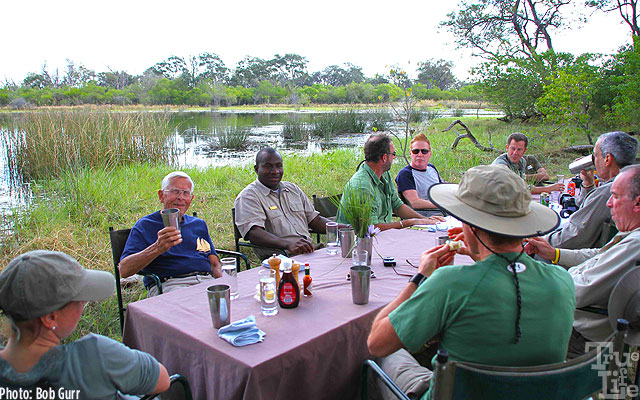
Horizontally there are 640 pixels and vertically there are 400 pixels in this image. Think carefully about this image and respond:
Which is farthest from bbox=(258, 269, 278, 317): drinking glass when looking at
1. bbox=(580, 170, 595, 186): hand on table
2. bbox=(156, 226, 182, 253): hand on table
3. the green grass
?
bbox=(580, 170, 595, 186): hand on table

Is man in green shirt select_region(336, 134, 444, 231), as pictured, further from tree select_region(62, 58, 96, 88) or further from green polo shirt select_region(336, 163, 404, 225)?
tree select_region(62, 58, 96, 88)

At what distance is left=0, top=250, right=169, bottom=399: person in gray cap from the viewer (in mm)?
1166

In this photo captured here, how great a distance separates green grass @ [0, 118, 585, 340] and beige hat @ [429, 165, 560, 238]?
285 cm

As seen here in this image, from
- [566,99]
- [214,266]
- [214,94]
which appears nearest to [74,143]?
[214,266]

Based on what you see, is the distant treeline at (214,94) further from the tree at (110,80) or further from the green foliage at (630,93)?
the green foliage at (630,93)

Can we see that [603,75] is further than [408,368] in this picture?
Yes

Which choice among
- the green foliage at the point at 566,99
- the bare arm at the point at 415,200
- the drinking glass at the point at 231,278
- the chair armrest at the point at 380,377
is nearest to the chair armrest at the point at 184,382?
the drinking glass at the point at 231,278

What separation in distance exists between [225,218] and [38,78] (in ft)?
118

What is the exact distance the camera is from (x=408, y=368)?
1.77 m

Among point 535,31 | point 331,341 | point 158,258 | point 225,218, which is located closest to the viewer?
point 331,341

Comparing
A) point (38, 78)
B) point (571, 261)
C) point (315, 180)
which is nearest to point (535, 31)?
point (315, 180)

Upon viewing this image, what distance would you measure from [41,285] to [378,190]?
299 cm

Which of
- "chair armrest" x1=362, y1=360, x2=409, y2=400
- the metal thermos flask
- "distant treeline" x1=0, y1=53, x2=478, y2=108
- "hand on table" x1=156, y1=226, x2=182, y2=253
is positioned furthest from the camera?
"distant treeline" x1=0, y1=53, x2=478, y2=108

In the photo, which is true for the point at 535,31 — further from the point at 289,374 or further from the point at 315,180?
the point at 289,374
